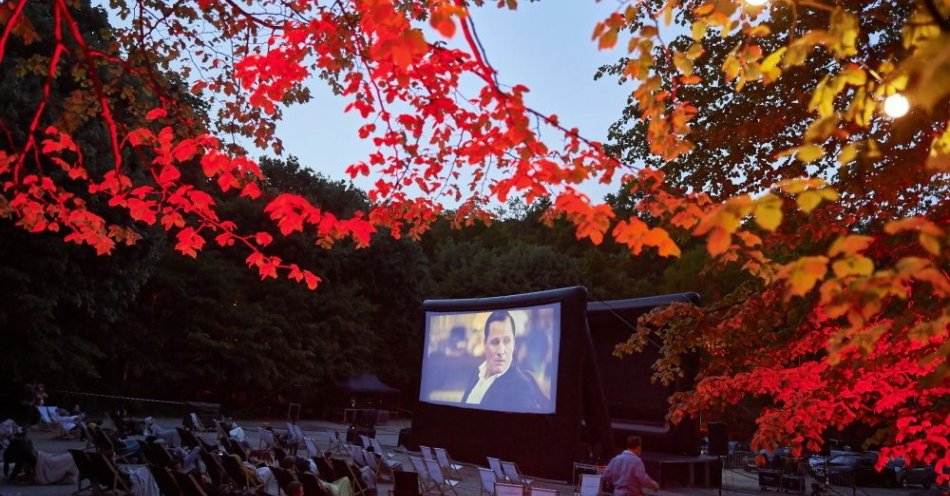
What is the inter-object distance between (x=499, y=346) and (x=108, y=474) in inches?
358

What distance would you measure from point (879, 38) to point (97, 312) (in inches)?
686

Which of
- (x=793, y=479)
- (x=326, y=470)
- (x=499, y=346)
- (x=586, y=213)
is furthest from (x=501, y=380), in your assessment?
(x=586, y=213)

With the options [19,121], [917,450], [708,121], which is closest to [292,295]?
[19,121]

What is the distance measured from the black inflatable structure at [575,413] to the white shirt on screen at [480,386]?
0.94 feet

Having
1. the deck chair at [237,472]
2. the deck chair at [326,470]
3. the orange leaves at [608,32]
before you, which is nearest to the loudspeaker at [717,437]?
the deck chair at [326,470]

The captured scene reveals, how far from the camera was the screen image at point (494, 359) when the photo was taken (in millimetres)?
15094

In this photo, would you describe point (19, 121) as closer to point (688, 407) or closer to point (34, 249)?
point (34, 249)

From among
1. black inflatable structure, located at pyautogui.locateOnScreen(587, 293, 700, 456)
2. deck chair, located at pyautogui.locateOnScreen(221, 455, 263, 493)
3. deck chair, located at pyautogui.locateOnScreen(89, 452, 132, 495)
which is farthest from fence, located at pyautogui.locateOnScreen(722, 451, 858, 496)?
deck chair, located at pyautogui.locateOnScreen(89, 452, 132, 495)

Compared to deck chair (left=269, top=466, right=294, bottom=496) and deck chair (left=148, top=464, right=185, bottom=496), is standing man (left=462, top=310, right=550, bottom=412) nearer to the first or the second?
deck chair (left=269, top=466, right=294, bottom=496)

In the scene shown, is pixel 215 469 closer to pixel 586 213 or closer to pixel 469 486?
pixel 469 486

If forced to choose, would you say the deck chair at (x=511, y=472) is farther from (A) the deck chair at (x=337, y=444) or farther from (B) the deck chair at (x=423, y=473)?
(A) the deck chair at (x=337, y=444)

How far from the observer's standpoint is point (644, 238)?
3.47 m

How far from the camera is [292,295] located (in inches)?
1083

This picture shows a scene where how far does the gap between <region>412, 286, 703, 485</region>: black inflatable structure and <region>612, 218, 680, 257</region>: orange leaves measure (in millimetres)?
9395
